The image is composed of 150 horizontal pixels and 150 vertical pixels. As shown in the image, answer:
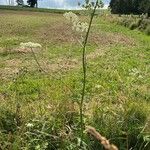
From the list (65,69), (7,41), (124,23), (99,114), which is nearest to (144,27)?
(124,23)

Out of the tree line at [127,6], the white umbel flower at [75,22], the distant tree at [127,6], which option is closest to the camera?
the white umbel flower at [75,22]

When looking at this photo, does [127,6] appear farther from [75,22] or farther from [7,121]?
[75,22]

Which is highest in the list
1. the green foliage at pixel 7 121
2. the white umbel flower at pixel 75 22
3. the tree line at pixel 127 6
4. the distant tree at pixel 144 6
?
the white umbel flower at pixel 75 22

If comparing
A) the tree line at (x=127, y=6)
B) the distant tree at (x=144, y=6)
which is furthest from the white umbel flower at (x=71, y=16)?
the tree line at (x=127, y=6)

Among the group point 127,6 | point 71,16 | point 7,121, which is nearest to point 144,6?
point 127,6

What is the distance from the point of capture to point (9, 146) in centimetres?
655

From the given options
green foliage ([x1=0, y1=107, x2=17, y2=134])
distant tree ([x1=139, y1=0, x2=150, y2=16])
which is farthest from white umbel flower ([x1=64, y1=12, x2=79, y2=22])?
distant tree ([x1=139, y1=0, x2=150, y2=16])

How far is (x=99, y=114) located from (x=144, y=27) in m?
34.9

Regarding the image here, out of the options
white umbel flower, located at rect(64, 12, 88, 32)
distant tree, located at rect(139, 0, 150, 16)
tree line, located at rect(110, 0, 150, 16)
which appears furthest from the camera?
tree line, located at rect(110, 0, 150, 16)

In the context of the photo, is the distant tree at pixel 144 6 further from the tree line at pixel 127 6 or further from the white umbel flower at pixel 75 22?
the white umbel flower at pixel 75 22

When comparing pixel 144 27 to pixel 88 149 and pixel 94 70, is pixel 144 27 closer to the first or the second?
pixel 94 70

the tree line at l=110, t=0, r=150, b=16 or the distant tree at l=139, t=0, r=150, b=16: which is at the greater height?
the distant tree at l=139, t=0, r=150, b=16

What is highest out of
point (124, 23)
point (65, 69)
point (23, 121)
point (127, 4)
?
point (23, 121)

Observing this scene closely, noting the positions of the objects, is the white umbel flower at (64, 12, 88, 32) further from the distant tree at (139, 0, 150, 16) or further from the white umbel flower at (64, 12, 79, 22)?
the distant tree at (139, 0, 150, 16)
